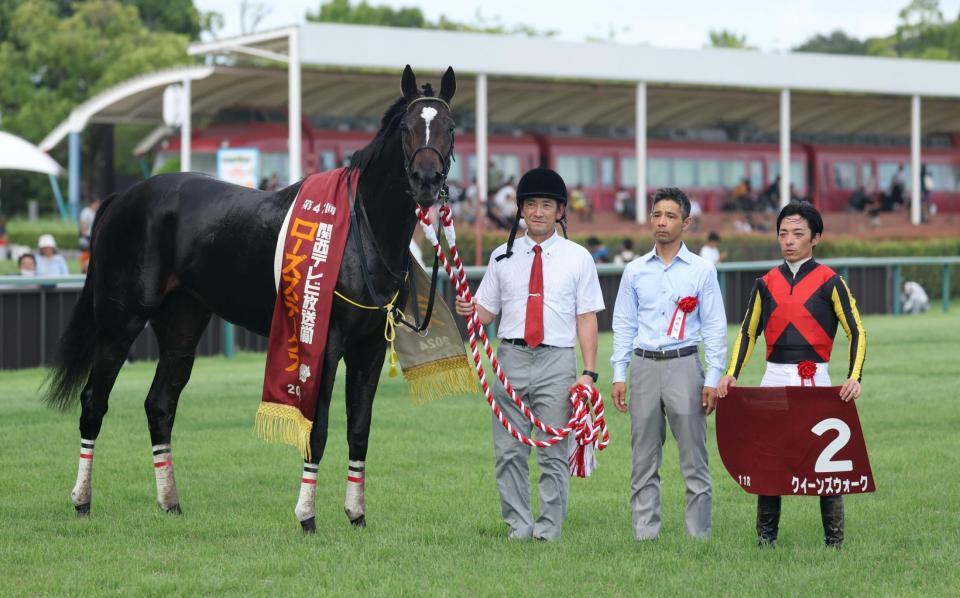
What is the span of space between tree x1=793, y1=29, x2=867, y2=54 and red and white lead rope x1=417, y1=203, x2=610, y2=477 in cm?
9040

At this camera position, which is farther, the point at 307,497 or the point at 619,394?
the point at 307,497

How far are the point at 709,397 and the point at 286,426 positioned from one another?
2.16 metres

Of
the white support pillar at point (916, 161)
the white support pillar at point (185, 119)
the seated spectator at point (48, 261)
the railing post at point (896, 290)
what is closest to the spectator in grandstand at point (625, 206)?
the white support pillar at point (916, 161)

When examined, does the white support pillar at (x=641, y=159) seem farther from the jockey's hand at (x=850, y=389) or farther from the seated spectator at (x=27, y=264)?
the jockey's hand at (x=850, y=389)

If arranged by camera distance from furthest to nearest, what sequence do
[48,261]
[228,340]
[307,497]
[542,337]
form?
[48,261]
[228,340]
[307,497]
[542,337]

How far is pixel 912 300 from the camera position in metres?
24.2

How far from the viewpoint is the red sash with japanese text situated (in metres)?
7.02

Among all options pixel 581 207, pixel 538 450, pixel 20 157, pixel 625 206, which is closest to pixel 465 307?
pixel 538 450

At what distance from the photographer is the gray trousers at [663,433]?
6.68 m

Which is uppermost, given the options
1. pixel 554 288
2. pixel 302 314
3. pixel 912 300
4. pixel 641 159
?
pixel 641 159

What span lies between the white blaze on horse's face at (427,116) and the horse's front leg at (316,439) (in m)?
1.14

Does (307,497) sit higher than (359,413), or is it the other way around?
(359,413)

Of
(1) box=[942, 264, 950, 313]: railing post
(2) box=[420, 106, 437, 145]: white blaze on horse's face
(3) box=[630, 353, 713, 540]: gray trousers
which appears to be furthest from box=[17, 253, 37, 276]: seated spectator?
(1) box=[942, 264, 950, 313]: railing post

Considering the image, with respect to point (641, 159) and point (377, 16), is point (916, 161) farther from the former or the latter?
point (377, 16)
